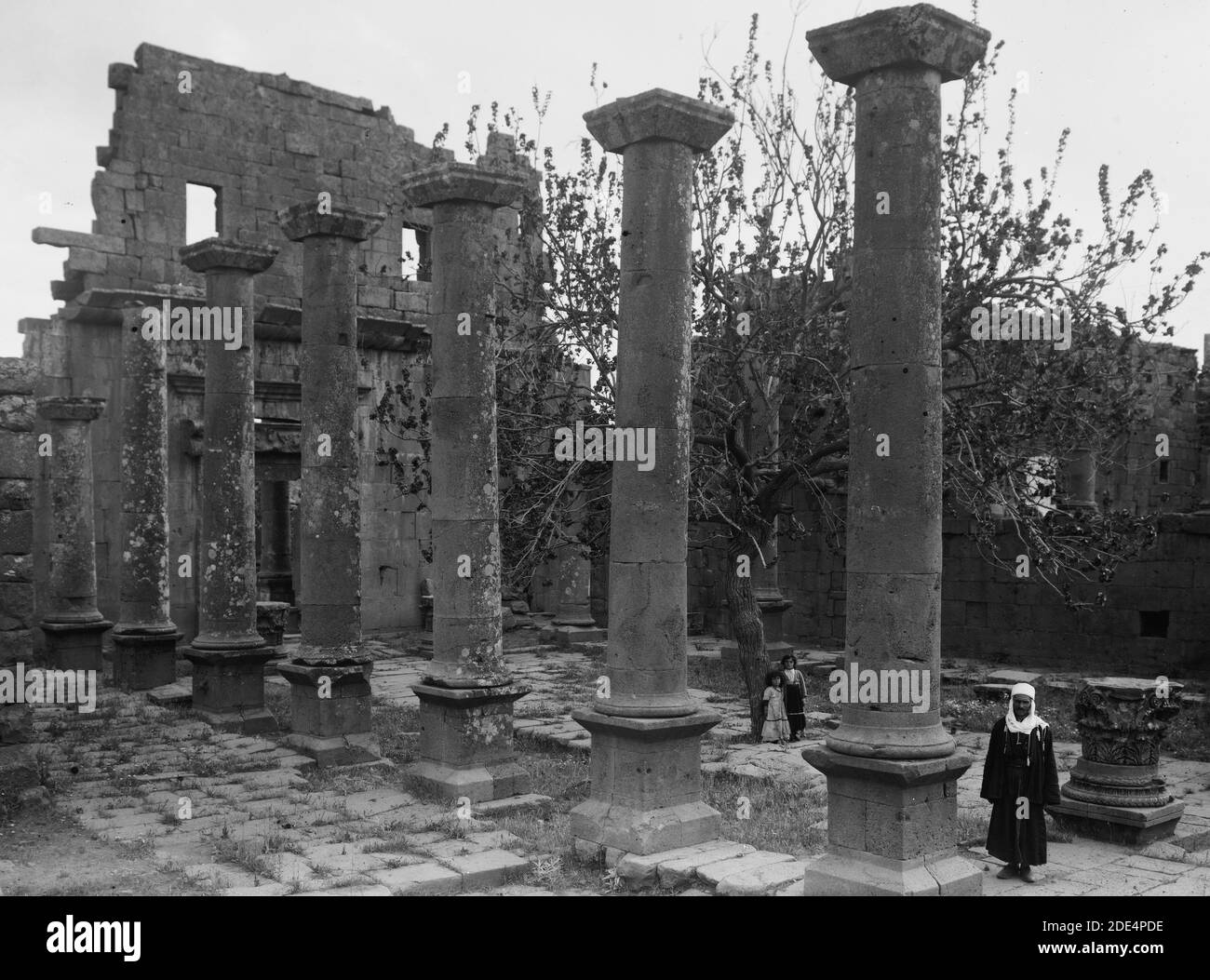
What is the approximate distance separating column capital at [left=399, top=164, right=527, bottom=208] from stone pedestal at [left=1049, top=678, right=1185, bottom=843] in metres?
6.68

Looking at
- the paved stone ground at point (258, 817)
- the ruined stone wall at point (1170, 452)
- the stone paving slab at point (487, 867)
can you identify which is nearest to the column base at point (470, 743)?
the paved stone ground at point (258, 817)

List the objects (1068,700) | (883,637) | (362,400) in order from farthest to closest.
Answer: (362,400), (1068,700), (883,637)

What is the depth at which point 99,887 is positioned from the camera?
24.6 ft

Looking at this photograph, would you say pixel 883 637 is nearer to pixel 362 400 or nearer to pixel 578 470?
pixel 578 470

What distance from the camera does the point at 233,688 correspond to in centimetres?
1374

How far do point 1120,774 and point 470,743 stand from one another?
213 inches

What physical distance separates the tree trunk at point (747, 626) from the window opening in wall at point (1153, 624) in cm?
724

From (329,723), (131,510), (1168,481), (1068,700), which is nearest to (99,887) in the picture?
(329,723)

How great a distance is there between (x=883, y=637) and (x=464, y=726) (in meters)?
4.70

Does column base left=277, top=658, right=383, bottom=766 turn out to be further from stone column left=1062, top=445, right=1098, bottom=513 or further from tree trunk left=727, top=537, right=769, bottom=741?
stone column left=1062, top=445, right=1098, bottom=513

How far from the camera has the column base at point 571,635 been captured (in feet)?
72.8

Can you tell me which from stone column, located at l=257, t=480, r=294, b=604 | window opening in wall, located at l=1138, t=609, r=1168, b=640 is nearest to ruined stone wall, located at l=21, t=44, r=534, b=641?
stone column, located at l=257, t=480, r=294, b=604

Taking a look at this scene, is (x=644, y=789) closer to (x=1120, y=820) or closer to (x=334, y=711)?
(x=1120, y=820)

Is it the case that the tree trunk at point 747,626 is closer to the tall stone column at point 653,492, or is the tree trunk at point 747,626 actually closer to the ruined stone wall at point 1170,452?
the tall stone column at point 653,492
